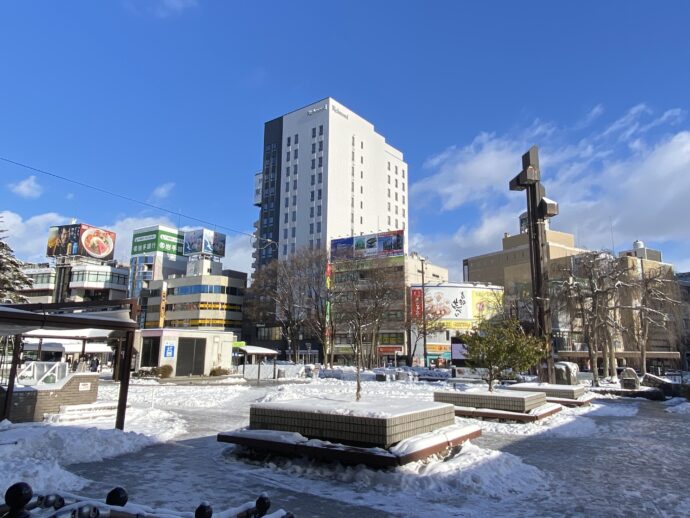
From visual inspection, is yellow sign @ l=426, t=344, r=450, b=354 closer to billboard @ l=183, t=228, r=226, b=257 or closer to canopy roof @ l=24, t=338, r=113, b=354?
canopy roof @ l=24, t=338, r=113, b=354

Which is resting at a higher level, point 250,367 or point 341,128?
point 341,128

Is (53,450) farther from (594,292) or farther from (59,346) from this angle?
(594,292)

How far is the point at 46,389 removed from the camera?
39.8 ft

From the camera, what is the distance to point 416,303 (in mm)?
67500

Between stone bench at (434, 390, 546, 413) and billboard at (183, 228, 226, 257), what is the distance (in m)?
87.5

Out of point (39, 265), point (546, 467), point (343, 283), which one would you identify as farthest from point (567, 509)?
point (39, 265)

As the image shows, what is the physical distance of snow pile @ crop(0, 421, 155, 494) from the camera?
239 inches

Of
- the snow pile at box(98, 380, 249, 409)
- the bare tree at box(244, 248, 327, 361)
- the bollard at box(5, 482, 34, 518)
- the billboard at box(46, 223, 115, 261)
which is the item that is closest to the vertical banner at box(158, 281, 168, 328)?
the billboard at box(46, 223, 115, 261)

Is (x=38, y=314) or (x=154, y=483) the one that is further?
(x=38, y=314)

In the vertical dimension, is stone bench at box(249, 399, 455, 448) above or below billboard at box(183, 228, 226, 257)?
below

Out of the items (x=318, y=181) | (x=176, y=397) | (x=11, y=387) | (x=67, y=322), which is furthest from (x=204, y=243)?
(x=67, y=322)

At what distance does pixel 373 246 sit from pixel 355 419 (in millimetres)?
70444

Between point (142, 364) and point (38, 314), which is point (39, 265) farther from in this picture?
point (38, 314)

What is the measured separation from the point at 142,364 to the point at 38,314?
28677mm
